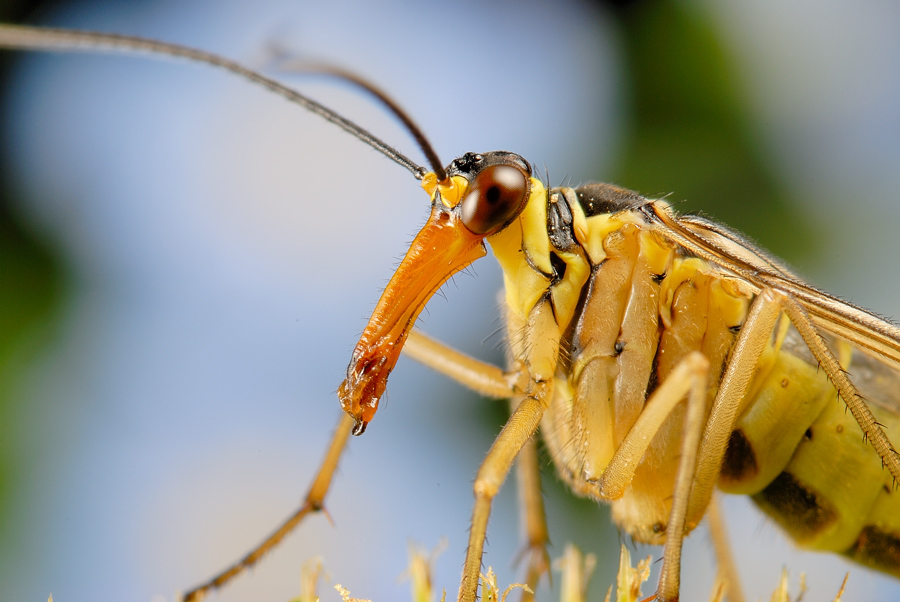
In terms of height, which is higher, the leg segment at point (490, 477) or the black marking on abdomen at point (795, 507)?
the leg segment at point (490, 477)

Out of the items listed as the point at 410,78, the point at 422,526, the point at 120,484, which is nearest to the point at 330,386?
the point at 422,526

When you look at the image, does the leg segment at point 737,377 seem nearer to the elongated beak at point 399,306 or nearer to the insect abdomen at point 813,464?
the insect abdomen at point 813,464

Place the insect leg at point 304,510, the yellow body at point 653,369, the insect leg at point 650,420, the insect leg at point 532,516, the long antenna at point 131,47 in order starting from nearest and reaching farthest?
the long antenna at point 131,47 → the insect leg at point 650,420 → the yellow body at point 653,369 → the insect leg at point 304,510 → the insect leg at point 532,516

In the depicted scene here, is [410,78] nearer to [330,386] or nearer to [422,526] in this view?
[330,386]

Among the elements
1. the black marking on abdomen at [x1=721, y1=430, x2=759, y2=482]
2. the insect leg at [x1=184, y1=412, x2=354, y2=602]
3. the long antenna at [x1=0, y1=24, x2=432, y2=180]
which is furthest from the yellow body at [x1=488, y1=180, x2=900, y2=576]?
the insect leg at [x1=184, y1=412, x2=354, y2=602]

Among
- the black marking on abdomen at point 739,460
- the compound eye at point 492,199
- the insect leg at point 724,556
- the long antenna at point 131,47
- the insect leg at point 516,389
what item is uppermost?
the long antenna at point 131,47

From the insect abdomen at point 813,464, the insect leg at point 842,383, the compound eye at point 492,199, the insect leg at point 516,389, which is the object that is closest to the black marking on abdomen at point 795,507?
the insect abdomen at point 813,464
